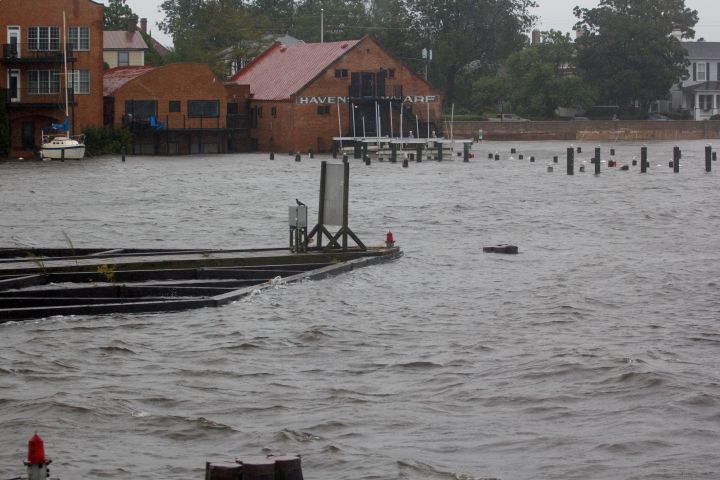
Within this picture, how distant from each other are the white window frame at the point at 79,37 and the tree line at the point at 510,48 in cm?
3917

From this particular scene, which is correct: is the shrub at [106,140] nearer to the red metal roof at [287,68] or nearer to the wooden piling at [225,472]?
the red metal roof at [287,68]

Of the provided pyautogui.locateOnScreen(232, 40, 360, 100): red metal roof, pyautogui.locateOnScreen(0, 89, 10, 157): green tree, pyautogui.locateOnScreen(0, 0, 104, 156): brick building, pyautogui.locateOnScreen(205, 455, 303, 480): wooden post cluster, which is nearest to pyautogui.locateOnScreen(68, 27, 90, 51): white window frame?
pyautogui.locateOnScreen(0, 0, 104, 156): brick building

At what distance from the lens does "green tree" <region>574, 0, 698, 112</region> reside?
123125 mm

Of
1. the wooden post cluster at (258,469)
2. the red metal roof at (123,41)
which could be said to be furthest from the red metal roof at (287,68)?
the wooden post cluster at (258,469)

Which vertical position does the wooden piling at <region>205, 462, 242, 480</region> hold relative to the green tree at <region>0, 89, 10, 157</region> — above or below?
below

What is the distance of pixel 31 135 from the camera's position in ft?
278

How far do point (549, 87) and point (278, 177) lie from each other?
65.3m

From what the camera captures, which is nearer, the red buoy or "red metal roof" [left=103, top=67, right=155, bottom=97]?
the red buoy

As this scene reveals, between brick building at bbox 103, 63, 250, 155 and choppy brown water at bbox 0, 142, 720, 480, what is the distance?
5361 centimetres

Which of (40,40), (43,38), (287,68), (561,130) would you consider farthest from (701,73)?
(40,40)

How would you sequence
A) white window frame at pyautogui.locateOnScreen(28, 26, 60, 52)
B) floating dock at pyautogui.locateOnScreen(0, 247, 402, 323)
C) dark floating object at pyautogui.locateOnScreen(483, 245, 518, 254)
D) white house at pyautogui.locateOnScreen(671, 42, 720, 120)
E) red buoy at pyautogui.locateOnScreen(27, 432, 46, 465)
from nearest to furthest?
red buoy at pyautogui.locateOnScreen(27, 432, 46, 465) → floating dock at pyautogui.locateOnScreen(0, 247, 402, 323) → dark floating object at pyautogui.locateOnScreen(483, 245, 518, 254) → white window frame at pyautogui.locateOnScreen(28, 26, 60, 52) → white house at pyautogui.locateOnScreen(671, 42, 720, 120)

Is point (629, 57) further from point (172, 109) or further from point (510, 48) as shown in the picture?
point (172, 109)

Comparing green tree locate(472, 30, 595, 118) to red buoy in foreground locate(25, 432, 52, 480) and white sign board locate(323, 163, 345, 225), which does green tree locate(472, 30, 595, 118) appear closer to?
white sign board locate(323, 163, 345, 225)

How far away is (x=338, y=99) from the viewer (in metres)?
95.9
